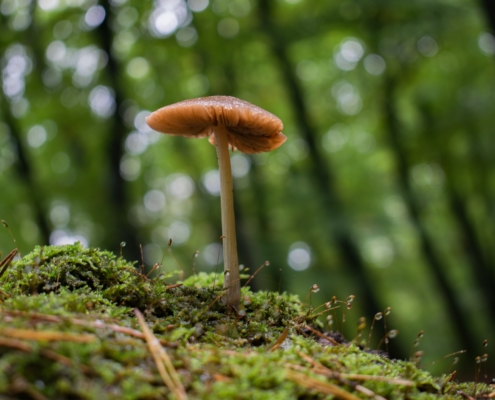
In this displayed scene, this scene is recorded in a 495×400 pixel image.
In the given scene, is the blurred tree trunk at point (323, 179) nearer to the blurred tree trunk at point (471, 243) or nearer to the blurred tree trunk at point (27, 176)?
the blurred tree trunk at point (471, 243)

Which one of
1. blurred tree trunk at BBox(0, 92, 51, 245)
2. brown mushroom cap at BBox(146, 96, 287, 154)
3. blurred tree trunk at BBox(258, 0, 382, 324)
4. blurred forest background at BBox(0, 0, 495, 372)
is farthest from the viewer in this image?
blurred tree trunk at BBox(0, 92, 51, 245)

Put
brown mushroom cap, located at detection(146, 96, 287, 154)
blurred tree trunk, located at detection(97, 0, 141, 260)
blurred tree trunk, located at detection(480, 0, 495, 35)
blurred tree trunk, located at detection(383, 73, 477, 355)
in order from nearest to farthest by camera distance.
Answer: brown mushroom cap, located at detection(146, 96, 287, 154) → blurred tree trunk, located at detection(480, 0, 495, 35) → blurred tree trunk, located at detection(97, 0, 141, 260) → blurred tree trunk, located at detection(383, 73, 477, 355)

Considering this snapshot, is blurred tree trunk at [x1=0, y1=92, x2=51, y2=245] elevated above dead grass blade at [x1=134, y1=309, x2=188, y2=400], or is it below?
above

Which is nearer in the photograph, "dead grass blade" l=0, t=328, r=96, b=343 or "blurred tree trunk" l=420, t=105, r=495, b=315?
"dead grass blade" l=0, t=328, r=96, b=343

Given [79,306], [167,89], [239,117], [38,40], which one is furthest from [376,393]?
[38,40]

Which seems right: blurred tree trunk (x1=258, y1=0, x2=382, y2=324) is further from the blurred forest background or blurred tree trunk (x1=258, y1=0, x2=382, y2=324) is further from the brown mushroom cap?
the brown mushroom cap

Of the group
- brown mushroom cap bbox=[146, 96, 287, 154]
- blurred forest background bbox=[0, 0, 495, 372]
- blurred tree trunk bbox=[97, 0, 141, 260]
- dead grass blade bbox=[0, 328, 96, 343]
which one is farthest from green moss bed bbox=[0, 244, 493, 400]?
blurred tree trunk bbox=[97, 0, 141, 260]

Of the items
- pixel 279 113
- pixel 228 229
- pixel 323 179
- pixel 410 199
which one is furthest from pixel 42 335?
pixel 279 113

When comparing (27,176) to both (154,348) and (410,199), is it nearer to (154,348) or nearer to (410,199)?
(154,348)
